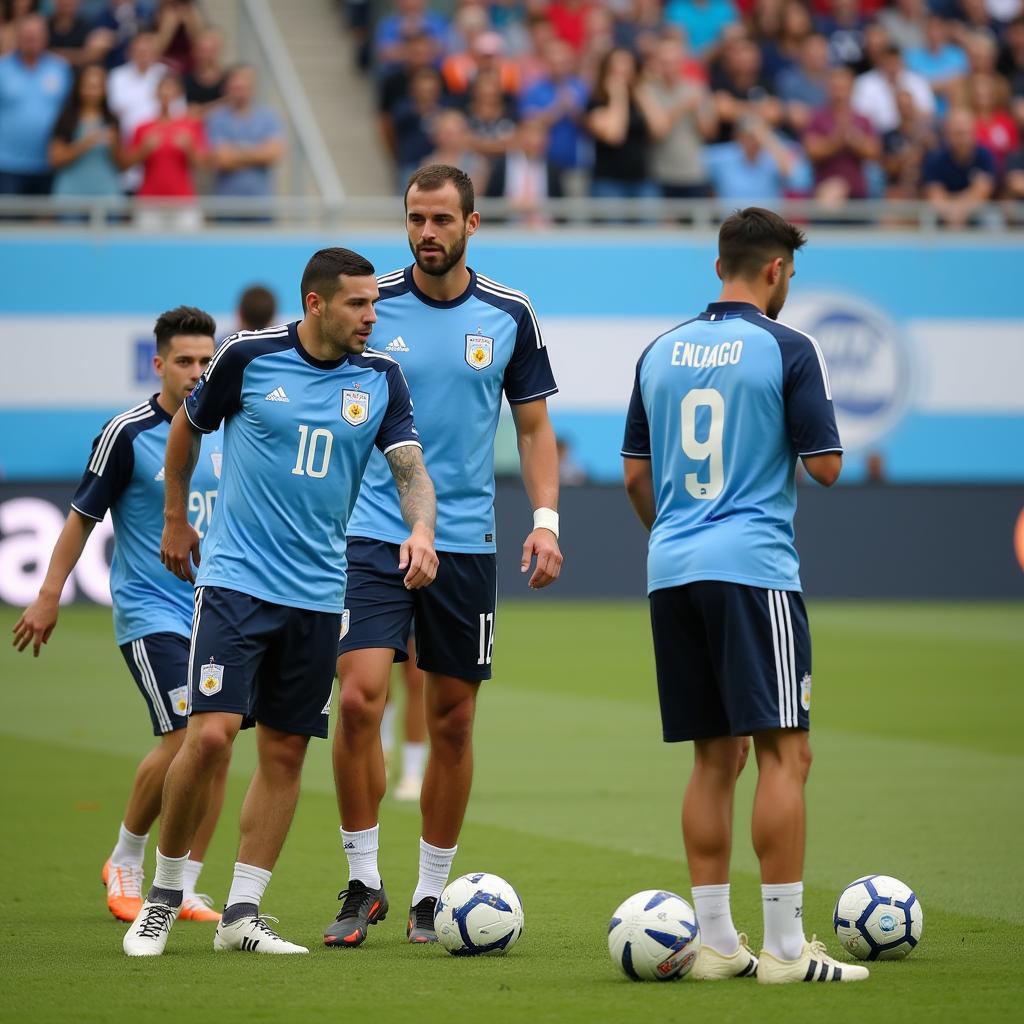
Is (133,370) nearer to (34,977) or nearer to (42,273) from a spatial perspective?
(42,273)

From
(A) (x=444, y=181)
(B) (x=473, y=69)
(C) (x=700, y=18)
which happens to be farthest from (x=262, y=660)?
(C) (x=700, y=18)

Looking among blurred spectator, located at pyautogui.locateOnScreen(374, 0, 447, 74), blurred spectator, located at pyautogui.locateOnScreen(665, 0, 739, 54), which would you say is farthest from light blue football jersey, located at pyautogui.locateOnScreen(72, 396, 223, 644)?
blurred spectator, located at pyautogui.locateOnScreen(665, 0, 739, 54)

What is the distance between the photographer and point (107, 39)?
72.2 feet

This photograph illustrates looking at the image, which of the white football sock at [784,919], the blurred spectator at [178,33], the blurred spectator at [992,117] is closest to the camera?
the white football sock at [784,919]

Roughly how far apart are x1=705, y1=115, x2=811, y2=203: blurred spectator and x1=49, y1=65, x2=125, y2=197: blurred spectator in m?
7.35

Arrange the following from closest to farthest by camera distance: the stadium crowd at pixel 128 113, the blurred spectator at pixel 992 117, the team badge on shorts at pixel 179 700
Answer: the team badge on shorts at pixel 179 700 < the stadium crowd at pixel 128 113 < the blurred spectator at pixel 992 117

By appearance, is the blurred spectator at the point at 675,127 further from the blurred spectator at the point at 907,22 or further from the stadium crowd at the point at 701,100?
the blurred spectator at the point at 907,22

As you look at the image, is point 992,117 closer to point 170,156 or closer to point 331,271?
point 170,156

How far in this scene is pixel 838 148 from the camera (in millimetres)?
24359

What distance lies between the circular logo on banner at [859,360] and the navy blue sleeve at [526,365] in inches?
668

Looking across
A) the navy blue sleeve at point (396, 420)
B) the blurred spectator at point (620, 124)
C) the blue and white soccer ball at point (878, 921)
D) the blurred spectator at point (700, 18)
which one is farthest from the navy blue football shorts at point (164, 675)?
the blurred spectator at point (700, 18)

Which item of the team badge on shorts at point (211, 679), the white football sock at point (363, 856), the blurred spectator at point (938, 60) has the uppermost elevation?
the blurred spectator at point (938, 60)

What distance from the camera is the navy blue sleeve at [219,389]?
267 inches

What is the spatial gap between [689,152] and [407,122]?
3.45 metres
